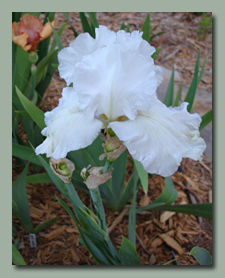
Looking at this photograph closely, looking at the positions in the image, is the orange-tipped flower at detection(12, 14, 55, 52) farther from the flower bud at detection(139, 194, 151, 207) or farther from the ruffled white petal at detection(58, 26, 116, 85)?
the flower bud at detection(139, 194, 151, 207)

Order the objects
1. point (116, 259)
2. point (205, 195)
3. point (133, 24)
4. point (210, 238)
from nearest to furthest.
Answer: point (116, 259) < point (210, 238) < point (205, 195) < point (133, 24)

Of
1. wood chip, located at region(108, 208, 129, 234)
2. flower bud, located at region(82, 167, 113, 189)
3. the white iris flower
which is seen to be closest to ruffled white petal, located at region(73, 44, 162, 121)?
the white iris flower

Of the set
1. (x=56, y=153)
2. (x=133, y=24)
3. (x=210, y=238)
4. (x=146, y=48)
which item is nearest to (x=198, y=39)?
(x=133, y=24)

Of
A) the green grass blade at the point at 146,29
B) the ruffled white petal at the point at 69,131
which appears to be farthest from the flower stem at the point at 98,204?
the green grass blade at the point at 146,29

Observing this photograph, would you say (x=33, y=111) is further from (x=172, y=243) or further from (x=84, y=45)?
(x=172, y=243)

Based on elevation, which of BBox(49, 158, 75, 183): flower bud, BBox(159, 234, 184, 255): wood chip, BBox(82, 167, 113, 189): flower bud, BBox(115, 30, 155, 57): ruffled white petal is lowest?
BBox(159, 234, 184, 255): wood chip

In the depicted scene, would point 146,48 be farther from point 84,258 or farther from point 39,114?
point 84,258
